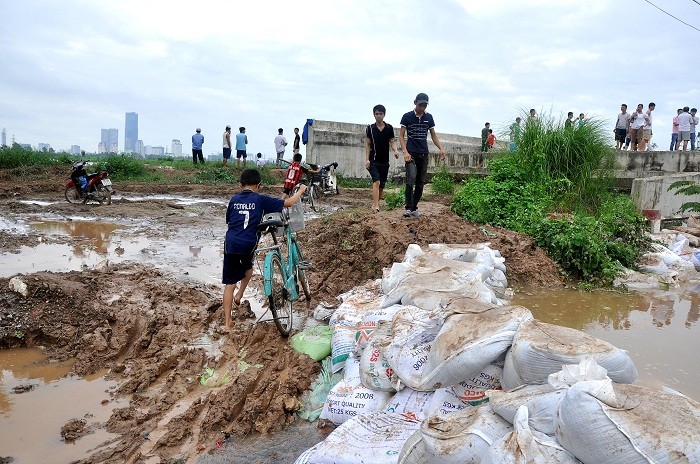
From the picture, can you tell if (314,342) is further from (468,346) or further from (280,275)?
(468,346)

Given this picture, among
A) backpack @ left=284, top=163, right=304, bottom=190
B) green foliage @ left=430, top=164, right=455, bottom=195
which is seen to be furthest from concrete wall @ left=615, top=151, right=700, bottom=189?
backpack @ left=284, top=163, right=304, bottom=190

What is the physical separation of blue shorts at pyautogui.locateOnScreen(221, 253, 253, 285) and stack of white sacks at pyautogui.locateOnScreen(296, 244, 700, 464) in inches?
35.7

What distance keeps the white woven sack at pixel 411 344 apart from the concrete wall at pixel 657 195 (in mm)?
7153

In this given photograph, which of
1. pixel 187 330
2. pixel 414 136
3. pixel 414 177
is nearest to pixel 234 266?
pixel 187 330

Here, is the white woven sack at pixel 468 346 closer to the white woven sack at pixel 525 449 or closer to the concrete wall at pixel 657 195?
the white woven sack at pixel 525 449

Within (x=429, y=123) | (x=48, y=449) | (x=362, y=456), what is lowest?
(x=48, y=449)

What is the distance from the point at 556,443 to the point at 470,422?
13.0 inches

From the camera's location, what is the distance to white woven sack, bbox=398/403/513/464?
195 centimetres

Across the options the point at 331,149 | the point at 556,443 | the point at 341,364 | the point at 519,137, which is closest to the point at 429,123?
the point at 519,137

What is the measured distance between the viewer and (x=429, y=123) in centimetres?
668

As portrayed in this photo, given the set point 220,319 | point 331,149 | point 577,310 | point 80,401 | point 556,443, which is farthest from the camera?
point 331,149

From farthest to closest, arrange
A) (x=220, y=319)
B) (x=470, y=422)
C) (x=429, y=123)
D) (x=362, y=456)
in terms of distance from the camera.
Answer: (x=429, y=123) < (x=220, y=319) < (x=362, y=456) < (x=470, y=422)

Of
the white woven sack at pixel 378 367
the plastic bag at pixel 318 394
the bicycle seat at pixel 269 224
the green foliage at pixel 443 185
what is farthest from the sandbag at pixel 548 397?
the green foliage at pixel 443 185

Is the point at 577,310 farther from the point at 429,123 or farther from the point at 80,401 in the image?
the point at 80,401
